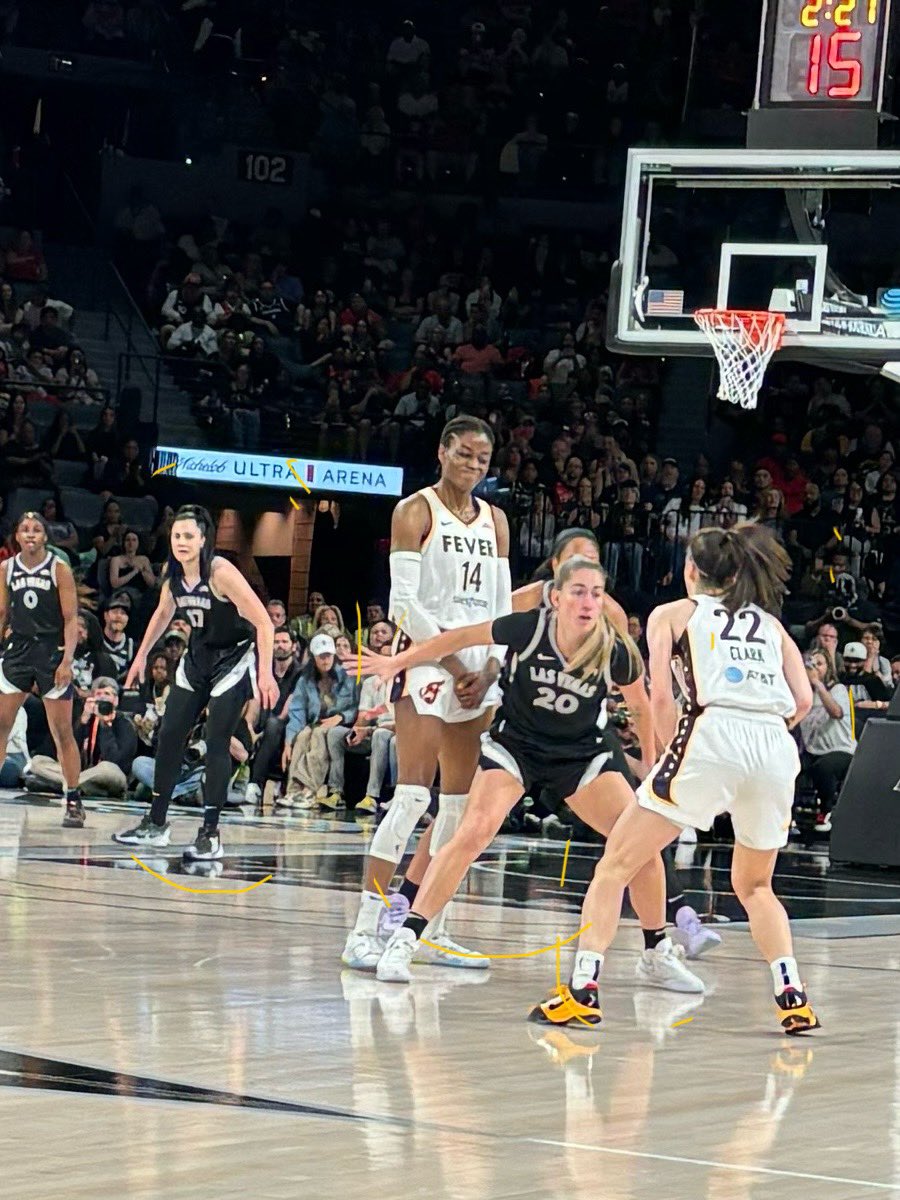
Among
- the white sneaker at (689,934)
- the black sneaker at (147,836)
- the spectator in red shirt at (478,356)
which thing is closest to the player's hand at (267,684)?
the black sneaker at (147,836)

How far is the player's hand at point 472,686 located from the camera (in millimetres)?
7602

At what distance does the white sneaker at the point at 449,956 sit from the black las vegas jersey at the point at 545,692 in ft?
3.22

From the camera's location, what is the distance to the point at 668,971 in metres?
7.56

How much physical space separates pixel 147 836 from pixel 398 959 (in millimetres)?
5055

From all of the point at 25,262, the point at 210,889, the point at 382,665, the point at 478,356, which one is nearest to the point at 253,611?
the point at 210,889

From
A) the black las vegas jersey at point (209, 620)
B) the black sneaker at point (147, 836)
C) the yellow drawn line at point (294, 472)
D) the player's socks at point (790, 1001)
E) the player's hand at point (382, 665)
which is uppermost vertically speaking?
the yellow drawn line at point (294, 472)

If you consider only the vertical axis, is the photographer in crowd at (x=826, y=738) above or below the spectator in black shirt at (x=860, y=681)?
below

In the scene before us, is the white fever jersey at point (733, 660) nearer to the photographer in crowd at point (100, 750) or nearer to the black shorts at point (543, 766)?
the black shorts at point (543, 766)

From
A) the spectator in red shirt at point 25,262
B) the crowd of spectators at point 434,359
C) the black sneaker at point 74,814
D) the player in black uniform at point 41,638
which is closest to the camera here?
the player in black uniform at point 41,638

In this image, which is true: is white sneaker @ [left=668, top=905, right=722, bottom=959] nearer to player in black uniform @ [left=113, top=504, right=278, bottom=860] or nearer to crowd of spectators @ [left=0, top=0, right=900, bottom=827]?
player in black uniform @ [left=113, top=504, right=278, bottom=860]

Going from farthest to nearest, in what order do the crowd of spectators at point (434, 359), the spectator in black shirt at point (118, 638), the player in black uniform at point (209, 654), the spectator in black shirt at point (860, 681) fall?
the crowd of spectators at point (434, 359), the spectator in black shirt at point (118, 638), the spectator in black shirt at point (860, 681), the player in black uniform at point (209, 654)

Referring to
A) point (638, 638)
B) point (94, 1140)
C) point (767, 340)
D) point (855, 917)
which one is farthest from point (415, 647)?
point (638, 638)

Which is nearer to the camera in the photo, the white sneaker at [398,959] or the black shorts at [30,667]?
the white sneaker at [398,959]

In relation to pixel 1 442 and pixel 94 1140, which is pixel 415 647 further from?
pixel 1 442
